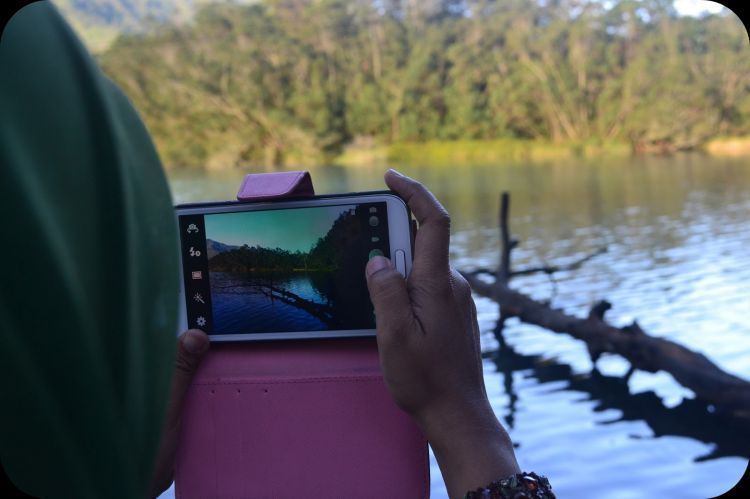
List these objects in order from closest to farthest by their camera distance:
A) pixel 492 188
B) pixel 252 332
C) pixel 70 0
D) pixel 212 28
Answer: pixel 252 332 < pixel 70 0 < pixel 492 188 < pixel 212 28

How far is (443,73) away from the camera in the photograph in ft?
42.1

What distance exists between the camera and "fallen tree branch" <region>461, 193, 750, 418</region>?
204 centimetres

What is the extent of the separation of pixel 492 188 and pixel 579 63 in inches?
139

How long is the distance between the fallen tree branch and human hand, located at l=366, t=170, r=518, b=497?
1728mm

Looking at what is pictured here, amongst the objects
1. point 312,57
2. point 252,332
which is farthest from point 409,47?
point 252,332

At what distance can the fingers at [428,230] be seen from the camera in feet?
1.66

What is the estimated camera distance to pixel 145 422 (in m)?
0.17

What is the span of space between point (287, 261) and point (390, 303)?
0.50ft

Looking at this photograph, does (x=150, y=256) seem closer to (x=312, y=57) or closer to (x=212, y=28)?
(x=312, y=57)

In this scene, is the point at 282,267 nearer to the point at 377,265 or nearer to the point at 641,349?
the point at 377,265

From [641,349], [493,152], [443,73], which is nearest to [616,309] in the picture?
[641,349]

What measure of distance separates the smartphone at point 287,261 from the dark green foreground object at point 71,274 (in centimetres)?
45

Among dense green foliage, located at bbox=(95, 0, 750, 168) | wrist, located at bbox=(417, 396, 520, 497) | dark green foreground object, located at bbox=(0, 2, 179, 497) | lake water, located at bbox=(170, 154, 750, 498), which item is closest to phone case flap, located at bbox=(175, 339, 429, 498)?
wrist, located at bbox=(417, 396, 520, 497)

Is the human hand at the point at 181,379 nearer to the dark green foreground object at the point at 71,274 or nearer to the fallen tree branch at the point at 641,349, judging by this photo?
the dark green foreground object at the point at 71,274
